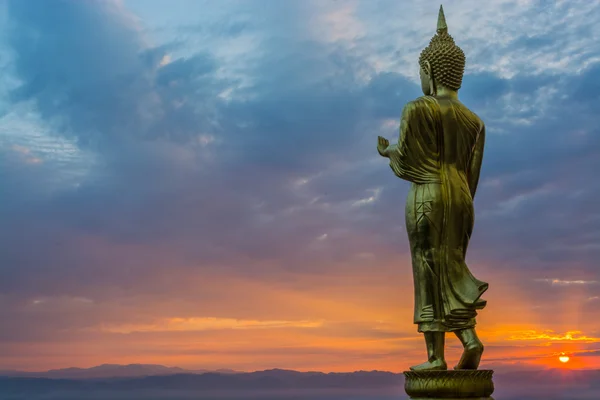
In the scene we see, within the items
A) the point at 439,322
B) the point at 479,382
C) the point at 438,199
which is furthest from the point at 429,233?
the point at 479,382

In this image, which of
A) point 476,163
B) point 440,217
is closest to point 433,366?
point 440,217

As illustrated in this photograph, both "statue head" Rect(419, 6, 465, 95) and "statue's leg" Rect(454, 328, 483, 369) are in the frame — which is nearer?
"statue's leg" Rect(454, 328, 483, 369)

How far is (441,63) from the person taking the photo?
12.1 m

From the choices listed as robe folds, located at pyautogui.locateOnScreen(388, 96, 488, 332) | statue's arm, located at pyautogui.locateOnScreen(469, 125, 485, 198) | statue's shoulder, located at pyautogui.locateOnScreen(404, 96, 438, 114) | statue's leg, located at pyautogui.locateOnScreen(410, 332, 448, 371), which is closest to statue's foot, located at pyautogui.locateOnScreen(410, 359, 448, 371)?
statue's leg, located at pyautogui.locateOnScreen(410, 332, 448, 371)

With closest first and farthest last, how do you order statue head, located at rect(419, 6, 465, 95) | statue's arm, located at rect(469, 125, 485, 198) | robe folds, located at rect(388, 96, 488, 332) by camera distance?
robe folds, located at rect(388, 96, 488, 332)
statue head, located at rect(419, 6, 465, 95)
statue's arm, located at rect(469, 125, 485, 198)

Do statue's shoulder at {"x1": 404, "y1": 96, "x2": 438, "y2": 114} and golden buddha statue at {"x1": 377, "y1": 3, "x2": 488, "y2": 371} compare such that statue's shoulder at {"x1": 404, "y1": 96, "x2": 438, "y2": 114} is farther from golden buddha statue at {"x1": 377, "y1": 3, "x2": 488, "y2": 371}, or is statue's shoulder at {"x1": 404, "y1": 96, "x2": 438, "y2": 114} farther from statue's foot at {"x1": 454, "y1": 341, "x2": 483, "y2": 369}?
statue's foot at {"x1": 454, "y1": 341, "x2": 483, "y2": 369}

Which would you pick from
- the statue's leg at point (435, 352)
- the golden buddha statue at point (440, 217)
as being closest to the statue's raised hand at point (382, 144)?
the golden buddha statue at point (440, 217)

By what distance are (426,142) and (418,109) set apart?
47cm

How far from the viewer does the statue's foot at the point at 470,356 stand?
11259 mm

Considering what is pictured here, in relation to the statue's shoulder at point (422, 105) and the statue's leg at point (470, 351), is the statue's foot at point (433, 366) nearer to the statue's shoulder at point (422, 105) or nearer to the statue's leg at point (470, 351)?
the statue's leg at point (470, 351)

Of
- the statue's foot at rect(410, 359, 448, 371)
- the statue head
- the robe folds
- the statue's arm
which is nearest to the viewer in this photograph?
the statue's foot at rect(410, 359, 448, 371)

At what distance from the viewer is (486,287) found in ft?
37.4

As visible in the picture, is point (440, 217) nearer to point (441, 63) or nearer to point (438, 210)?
point (438, 210)

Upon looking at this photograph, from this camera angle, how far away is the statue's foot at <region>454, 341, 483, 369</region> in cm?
1126
